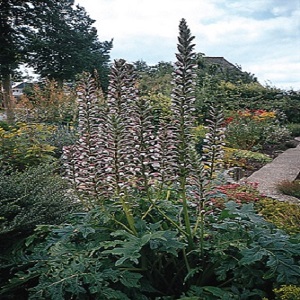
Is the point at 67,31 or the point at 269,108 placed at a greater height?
the point at 67,31

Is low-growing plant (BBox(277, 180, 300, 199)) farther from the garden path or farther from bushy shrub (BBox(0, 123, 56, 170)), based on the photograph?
bushy shrub (BBox(0, 123, 56, 170))

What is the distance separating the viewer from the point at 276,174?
6285 millimetres

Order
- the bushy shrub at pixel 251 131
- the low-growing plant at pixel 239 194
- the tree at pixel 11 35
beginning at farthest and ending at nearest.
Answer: the tree at pixel 11 35 < the bushy shrub at pixel 251 131 < the low-growing plant at pixel 239 194

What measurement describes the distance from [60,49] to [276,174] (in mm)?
16361

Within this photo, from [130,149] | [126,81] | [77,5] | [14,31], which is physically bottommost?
[130,149]

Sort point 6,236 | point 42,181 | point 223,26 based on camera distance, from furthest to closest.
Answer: point 223,26 → point 42,181 → point 6,236

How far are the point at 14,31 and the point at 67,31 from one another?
288 cm

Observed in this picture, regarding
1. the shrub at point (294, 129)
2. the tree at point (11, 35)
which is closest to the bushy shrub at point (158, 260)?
the shrub at point (294, 129)

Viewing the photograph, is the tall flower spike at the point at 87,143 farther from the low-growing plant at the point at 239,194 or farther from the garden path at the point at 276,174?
the garden path at the point at 276,174

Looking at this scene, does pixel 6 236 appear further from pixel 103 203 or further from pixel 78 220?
pixel 103 203

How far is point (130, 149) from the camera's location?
1.88m

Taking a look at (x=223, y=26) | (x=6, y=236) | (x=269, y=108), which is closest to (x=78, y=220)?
(x=6, y=236)

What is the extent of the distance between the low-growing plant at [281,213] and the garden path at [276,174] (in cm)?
100

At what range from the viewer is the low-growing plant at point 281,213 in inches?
110
